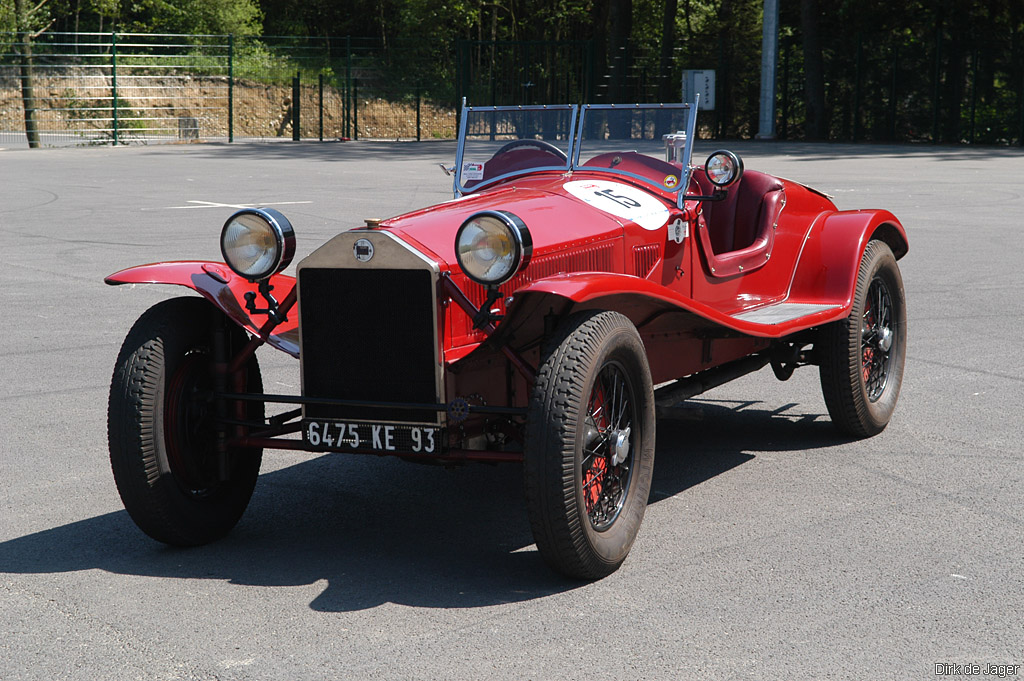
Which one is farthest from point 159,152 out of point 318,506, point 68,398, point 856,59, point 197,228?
point 318,506

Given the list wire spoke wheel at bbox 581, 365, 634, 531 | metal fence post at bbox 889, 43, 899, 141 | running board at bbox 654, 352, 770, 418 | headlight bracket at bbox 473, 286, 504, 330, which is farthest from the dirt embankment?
wire spoke wheel at bbox 581, 365, 634, 531

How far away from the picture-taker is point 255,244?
4363mm

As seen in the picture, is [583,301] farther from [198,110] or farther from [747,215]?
[198,110]

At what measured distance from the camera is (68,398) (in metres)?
6.45

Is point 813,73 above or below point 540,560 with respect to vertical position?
above

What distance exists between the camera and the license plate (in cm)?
400

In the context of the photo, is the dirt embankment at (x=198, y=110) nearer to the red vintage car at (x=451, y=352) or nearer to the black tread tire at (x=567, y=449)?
the red vintage car at (x=451, y=352)

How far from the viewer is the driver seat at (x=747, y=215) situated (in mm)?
5867

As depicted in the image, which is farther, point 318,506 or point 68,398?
point 68,398

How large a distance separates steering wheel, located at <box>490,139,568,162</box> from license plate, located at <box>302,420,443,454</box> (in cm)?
201

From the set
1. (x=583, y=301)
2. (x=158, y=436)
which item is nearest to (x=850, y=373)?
(x=583, y=301)

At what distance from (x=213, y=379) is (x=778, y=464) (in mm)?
2621

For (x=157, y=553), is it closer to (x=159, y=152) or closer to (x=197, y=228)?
(x=197, y=228)

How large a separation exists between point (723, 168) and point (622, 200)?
560mm
